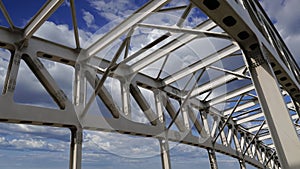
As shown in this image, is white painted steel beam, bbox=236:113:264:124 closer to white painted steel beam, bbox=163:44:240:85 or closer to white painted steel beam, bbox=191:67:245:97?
white painted steel beam, bbox=191:67:245:97

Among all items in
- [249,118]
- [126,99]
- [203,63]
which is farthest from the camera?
[249,118]

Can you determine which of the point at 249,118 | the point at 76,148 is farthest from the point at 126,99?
the point at 249,118

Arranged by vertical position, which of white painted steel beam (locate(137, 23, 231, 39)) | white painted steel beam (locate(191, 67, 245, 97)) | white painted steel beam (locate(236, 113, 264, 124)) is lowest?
white painted steel beam (locate(137, 23, 231, 39))

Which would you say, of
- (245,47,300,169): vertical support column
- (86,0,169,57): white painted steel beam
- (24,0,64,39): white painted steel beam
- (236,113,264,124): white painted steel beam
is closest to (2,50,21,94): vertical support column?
(24,0,64,39): white painted steel beam

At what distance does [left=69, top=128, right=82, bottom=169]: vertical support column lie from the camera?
165 inches

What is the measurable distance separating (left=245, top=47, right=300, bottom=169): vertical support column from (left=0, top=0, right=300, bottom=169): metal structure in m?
0.01

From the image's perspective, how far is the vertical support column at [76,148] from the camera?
13.7 ft

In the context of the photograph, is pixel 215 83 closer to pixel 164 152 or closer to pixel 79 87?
pixel 164 152

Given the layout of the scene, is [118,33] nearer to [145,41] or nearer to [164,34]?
[145,41]

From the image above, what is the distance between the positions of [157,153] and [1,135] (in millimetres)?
3987

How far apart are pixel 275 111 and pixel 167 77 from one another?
15.3ft

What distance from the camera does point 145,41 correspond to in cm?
523

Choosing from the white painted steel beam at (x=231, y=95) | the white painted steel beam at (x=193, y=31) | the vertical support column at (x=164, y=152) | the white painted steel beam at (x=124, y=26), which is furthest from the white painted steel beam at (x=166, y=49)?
the white painted steel beam at (x=231, y=95)

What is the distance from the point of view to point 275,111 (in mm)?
2869
